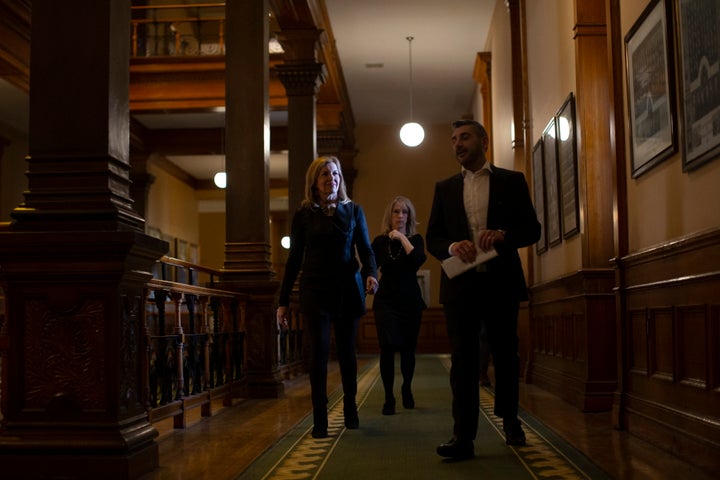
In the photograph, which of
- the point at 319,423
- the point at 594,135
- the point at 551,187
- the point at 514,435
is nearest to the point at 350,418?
the point at 319,423

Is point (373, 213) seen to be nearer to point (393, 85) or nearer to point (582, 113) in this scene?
point (393, 85)

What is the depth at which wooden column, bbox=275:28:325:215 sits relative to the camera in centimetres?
1068

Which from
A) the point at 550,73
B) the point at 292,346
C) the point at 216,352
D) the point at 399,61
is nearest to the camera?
the point at 216,352

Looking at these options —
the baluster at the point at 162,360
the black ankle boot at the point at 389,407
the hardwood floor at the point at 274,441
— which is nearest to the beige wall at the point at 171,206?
the hardwood floor at the point at 274,441

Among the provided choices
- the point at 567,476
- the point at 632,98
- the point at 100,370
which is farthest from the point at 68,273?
the point at 632,98

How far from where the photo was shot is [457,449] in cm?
365

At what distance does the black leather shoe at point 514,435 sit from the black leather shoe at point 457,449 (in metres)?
0.42

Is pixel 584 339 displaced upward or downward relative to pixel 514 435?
upward

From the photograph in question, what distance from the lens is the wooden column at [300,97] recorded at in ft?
35.0

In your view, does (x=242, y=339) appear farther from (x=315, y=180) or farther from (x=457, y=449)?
(x=457, y=449)

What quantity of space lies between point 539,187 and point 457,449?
4908 mm

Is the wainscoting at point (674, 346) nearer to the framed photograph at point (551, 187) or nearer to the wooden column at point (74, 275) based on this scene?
the wooden column at point (74, 275)

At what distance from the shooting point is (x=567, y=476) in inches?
130

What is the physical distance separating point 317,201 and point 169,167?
54.4 ft
